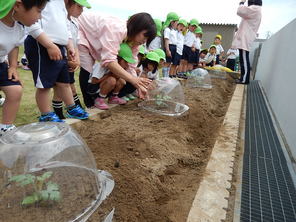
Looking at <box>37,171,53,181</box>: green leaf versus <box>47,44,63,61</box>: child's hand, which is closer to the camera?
<box>37,171,53,181</box>: green leaf

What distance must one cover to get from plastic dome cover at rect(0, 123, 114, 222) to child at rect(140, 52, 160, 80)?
2843 millimetres

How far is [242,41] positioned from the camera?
6.88 meters

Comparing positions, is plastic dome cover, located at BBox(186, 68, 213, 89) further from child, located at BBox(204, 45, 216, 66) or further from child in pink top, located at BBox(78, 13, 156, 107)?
child, located at BBox(204, 45, 216, 66)

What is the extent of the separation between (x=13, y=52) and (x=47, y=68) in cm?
31

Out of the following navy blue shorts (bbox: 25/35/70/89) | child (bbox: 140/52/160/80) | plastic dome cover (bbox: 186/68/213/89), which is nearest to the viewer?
navy blue shorts (bbox: 25/35/70/89)

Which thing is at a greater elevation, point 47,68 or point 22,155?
point 47,68

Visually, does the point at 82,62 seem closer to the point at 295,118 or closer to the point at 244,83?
the point at 295,118

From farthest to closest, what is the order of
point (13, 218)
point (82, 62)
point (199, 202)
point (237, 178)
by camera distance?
1. point (82, 62)
2. point (237, 178)
3. point (199, 202)
4. point (13, 218)

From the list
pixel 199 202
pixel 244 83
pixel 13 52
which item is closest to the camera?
pixel 199 202

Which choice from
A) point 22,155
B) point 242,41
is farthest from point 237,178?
point 242,41

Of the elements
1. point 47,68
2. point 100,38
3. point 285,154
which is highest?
point 100,38

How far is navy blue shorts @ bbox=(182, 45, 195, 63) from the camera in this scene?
8.69m

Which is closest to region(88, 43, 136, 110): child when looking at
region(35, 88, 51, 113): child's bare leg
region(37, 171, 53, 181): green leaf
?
region(35, 88, 51, 113): child's bare leg

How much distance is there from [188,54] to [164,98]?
19.2ft
